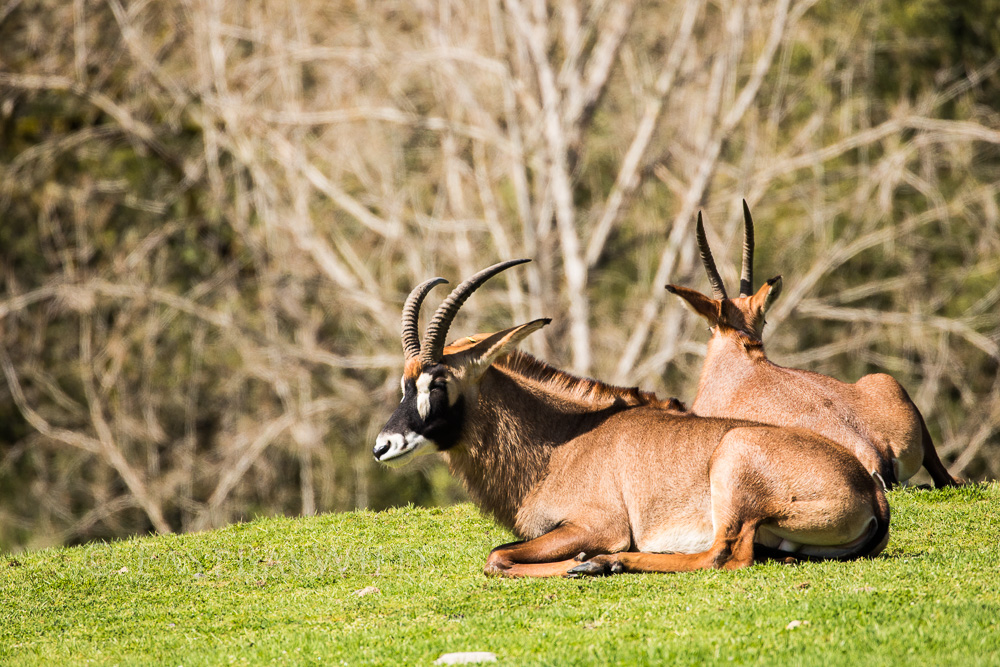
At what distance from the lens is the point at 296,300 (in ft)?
83.0

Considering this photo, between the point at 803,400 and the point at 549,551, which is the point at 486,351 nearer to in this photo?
the point at 549,551

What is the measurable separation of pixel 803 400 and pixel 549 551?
12.2ft

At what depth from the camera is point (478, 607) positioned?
727 centimetres

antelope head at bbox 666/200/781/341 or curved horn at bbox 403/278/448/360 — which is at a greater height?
curved horn at bbox 403/278/448/360

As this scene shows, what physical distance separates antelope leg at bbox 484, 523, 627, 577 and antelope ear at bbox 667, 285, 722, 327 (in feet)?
12.2

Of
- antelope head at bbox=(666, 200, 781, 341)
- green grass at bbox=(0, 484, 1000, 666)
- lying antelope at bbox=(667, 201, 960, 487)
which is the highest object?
antelope head at bbox=(666, 200, 781, 341)

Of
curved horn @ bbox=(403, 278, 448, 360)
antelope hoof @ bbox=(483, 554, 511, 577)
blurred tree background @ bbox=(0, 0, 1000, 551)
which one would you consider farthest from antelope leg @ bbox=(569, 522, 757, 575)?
blurred tree background @ bbox=(0, 0, 1000, 551)

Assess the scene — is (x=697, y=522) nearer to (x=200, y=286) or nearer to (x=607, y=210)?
(x=607, y=210)

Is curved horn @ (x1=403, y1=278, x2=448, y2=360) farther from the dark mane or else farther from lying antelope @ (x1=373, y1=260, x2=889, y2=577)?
the dark mane

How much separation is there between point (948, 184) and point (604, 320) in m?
9.93

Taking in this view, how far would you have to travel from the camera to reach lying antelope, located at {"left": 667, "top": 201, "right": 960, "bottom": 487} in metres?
10.5

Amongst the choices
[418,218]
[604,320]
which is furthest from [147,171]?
[604,320]

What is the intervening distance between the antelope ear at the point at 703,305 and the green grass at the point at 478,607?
2787 millimetres

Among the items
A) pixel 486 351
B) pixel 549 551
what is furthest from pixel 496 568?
pixel 486 351
